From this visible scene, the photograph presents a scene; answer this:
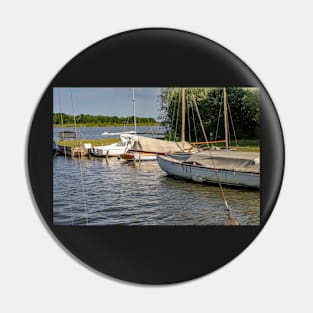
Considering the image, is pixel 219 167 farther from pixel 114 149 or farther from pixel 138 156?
pixel 114 149

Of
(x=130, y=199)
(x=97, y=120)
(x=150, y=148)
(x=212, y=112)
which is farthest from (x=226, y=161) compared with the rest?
(x=97, y=120)

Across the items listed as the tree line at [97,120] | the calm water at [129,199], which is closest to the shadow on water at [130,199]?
the calm water at [129,199]

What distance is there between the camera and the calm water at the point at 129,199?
11.1 feet

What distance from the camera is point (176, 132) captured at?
344 cm

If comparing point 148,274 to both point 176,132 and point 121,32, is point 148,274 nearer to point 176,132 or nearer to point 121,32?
point 176,132

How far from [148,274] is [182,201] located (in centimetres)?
32

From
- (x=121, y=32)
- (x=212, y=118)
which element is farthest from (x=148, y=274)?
(x=121, y=32)

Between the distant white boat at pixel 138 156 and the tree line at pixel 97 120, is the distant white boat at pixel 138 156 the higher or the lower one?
the lower one

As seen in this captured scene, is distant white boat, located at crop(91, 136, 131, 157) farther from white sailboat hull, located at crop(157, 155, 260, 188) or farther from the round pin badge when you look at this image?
white sailboat hull, located at crop(157, 155, 260, 188)

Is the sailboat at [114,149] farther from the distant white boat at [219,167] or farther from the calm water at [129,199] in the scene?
the distant white boat at [219,167]

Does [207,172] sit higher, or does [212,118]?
[212,118]

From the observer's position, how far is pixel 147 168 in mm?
3432

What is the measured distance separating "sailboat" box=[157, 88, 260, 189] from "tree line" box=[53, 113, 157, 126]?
0.18 m

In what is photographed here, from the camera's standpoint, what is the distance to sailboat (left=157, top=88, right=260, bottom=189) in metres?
3.42
